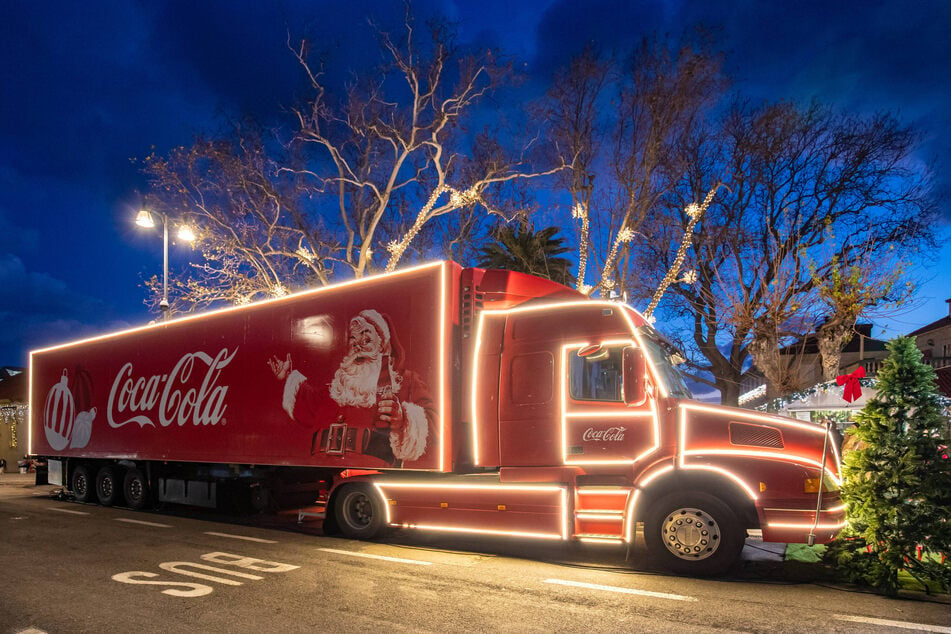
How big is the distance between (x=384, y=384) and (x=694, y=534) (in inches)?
163

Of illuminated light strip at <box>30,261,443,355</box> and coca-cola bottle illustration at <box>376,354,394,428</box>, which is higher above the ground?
illuminated light strip at <box>30,261,443,355</box>

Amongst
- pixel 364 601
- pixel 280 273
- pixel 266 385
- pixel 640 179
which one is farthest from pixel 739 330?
pixel 364 601

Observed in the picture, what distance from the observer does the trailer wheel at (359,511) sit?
28.2 feet

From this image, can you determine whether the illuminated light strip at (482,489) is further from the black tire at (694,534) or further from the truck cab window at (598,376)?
the truck cab window at (598,376)

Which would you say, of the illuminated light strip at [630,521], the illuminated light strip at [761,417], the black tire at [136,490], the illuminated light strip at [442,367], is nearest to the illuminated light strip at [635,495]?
the illuminated light strip at [630,521]

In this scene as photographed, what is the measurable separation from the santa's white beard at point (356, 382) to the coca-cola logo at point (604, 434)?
2915 mm

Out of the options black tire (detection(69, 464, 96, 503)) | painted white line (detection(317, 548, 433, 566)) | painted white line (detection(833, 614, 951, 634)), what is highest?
painted white line (detection(833, 614, 951, 634))

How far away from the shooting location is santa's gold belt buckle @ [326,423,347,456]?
8.77 meters

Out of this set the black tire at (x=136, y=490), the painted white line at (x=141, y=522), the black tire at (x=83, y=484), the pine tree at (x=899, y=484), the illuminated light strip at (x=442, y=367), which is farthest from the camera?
the black tire at (x=83, y=484)

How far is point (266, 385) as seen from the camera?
32.8ft

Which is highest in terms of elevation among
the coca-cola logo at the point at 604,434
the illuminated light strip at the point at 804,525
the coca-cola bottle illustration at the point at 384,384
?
the coca-cola bottle illustration at the point at 384,384

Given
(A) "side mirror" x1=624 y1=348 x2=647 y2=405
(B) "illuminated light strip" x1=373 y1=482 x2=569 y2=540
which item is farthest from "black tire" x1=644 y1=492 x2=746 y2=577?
(A) "side mirror" x1=624 y1=348 x2=647 y2=405

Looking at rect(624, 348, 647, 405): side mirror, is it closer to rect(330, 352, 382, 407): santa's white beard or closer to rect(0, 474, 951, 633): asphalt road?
rect(0, 474, 951, 633): asphalt road

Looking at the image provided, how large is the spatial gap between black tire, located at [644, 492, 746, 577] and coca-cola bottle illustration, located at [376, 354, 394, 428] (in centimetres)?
350
